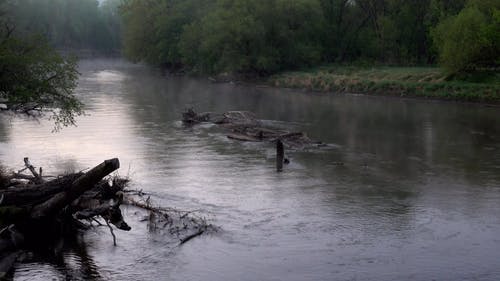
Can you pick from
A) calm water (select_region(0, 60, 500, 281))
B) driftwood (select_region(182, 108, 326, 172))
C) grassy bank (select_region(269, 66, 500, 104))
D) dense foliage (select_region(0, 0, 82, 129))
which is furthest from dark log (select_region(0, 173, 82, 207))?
grassy bank (select_region(269, 66, 500, 104))

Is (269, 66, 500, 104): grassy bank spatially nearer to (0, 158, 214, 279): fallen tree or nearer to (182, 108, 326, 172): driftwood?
(182, 108, 326, 172): driftwood

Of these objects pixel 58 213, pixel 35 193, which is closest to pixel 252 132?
pixel 58 213

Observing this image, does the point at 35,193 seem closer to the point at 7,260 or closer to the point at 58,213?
the point at 58,213

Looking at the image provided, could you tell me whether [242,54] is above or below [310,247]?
above

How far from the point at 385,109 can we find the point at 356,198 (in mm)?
33853

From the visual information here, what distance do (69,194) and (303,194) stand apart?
467 inches

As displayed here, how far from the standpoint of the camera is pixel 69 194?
17547mm

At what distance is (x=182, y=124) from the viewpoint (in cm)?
4747

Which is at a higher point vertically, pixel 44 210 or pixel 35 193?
pixel 35 193

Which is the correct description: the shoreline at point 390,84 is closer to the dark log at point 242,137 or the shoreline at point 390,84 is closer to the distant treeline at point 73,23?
the dark log at point 242,137

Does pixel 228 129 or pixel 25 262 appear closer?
pixel 25 262

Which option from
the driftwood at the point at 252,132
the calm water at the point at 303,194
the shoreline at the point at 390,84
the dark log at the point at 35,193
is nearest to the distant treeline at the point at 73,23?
the shoreline at the point at 390,84

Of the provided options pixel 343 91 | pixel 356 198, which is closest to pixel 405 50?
pixel 343 91

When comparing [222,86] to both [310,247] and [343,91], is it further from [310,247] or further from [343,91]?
[310,247]
